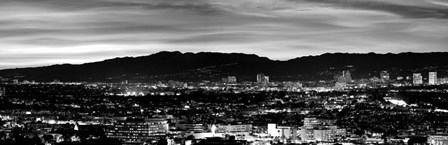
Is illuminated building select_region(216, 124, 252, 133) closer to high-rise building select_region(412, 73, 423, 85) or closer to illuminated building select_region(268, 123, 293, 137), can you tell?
illuminated building select_region(268, 123, 293, 137)

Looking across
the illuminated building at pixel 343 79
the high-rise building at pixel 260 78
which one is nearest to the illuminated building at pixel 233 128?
the illuminated building at pixel 343 79

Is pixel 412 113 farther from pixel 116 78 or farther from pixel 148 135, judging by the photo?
pixel 116 78

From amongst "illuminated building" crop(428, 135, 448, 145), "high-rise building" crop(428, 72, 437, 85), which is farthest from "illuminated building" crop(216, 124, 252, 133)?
"high-rise building" crop(428, 72, 437, 85)

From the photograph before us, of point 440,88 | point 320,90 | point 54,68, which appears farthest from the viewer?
point 54,68

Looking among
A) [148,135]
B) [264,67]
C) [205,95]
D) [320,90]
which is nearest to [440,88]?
[320,90]

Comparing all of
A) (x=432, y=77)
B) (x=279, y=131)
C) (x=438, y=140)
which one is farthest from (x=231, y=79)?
(x=438, y=140)

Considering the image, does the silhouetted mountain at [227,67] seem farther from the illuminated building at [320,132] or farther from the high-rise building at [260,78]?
the illuminated building at [320,132]
